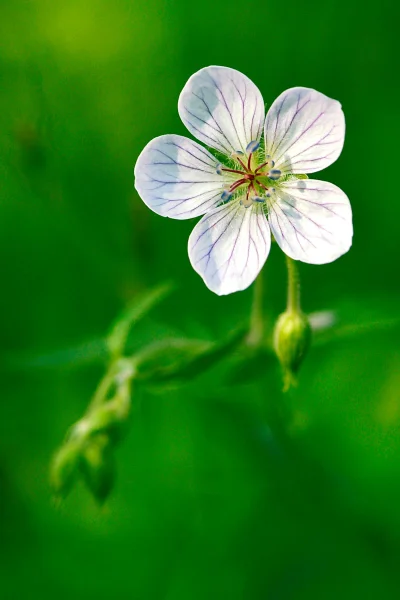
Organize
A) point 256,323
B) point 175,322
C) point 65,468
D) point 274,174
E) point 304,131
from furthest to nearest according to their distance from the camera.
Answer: point 175,322 < point 256,323 < point 65,468 < point 274,174 < point 304,131

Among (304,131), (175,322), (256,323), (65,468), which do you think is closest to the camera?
(304,131)

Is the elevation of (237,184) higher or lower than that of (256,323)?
higher

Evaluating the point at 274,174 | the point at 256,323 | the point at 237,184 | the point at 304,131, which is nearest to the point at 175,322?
the point at 256,323

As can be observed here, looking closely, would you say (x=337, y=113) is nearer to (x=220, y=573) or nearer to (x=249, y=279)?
(x=249, y=279)

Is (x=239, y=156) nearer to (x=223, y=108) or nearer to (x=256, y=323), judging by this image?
(x=223, y=108)

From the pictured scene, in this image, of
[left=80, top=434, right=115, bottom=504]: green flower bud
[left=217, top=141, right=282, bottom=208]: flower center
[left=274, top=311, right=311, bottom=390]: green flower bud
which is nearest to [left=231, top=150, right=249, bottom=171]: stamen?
[left=217, top=141, right=282, bottom=208]: flower center

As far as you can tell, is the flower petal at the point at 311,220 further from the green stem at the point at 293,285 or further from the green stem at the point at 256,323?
the green stem at the point at 256,323
